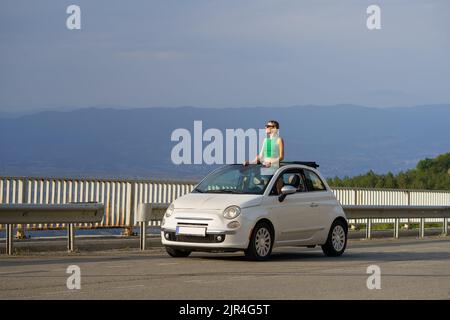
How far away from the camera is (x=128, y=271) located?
1677 centimetres

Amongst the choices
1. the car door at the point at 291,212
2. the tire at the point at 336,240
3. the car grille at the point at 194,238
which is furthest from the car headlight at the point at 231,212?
the tire at the point at 336,240

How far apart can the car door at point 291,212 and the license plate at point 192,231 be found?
1.29 metres

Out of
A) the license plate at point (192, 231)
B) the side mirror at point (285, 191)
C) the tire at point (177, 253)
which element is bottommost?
the tire at point (177, 253)

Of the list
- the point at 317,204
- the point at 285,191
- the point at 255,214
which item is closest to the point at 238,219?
the point at 255,214

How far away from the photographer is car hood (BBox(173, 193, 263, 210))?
18875mm

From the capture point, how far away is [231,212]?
61.4 feet

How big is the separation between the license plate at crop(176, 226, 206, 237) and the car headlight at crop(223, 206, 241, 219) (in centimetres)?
44

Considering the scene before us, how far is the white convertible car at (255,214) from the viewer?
18.7m

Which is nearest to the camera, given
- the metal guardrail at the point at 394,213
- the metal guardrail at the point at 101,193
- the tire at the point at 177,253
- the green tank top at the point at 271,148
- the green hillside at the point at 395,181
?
the tire at the point at 177,253

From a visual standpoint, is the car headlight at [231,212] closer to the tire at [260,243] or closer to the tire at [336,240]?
the tire at [260,243]

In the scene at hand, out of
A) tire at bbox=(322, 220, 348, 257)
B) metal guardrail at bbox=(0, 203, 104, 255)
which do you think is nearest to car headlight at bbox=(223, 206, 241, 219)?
tire at bbox=(322, 220, 348, 257)
